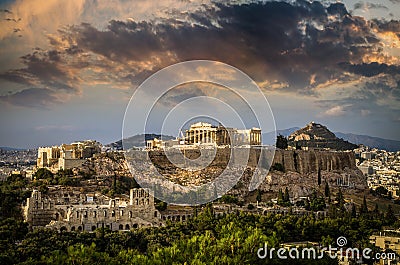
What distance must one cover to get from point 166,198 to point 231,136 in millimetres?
13385

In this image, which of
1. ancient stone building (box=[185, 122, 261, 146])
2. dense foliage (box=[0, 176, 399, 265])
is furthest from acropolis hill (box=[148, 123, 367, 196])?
dense foliage (box=[0, 176, 399, 265])

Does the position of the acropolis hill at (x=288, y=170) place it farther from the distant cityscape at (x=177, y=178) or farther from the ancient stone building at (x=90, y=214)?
the ancient stone building at (x=90, y=214)

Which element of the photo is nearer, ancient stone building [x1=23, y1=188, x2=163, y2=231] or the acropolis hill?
ancient stone building [x1=23, y1=188, x2=163, y2=231]

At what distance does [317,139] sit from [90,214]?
144 ft

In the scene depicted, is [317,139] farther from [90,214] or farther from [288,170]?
[90,214]

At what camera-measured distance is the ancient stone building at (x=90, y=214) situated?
2039cm

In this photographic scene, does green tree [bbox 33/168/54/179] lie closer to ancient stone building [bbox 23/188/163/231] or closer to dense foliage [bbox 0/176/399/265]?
dense foliage [bbox 0/176/399/265]

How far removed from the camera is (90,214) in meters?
20.7

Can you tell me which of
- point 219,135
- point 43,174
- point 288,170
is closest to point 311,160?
point 288,170

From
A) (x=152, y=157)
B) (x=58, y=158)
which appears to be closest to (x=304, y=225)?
(x=152, y=157)

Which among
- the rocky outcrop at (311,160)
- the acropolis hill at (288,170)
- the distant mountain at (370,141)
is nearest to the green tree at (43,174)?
the acropolis hill at (288,170)

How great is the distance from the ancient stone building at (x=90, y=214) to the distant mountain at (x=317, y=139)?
3588 cm

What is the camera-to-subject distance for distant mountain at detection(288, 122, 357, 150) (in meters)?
57.7

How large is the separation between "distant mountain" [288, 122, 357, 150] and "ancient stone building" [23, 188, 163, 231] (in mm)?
35881
